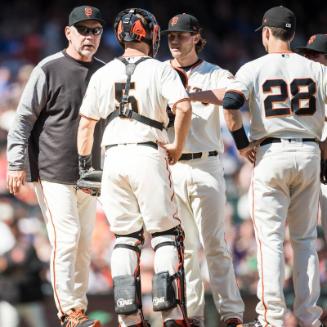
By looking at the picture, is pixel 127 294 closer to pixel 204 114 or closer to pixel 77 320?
pixel 77 320

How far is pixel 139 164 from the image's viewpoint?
282 inches

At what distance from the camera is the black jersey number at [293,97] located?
7445mm

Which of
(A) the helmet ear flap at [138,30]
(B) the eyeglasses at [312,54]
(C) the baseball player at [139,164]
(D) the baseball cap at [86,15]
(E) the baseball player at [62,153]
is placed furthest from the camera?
(B) the eyeglasses at [312,54]

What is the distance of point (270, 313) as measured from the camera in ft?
24.0

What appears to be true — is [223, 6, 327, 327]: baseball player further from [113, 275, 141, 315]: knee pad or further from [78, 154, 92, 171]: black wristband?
[78, 154, 92, 171]: black wristband

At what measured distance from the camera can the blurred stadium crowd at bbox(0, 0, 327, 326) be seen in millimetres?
11633

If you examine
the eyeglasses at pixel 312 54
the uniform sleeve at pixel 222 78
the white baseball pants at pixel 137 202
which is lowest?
the white baseball pants at pixel 137 202

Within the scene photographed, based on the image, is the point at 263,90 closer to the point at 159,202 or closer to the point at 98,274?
the point at 159,202

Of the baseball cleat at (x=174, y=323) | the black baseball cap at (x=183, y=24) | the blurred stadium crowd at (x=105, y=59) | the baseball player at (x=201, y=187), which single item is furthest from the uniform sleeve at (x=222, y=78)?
the blurred stadium crowd at (x=105, y=59)

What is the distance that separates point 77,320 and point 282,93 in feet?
8.07

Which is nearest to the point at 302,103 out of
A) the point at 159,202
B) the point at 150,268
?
the point at 159,202

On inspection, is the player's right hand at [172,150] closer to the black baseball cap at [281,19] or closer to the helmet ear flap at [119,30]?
the helmet ear flap at [119,30]

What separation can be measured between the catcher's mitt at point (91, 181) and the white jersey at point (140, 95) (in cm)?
46

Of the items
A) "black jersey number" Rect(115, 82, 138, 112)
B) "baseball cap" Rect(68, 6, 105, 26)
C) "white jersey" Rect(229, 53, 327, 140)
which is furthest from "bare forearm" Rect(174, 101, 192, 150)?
"baseball cap" Rect(68, 6, 105, 26)
